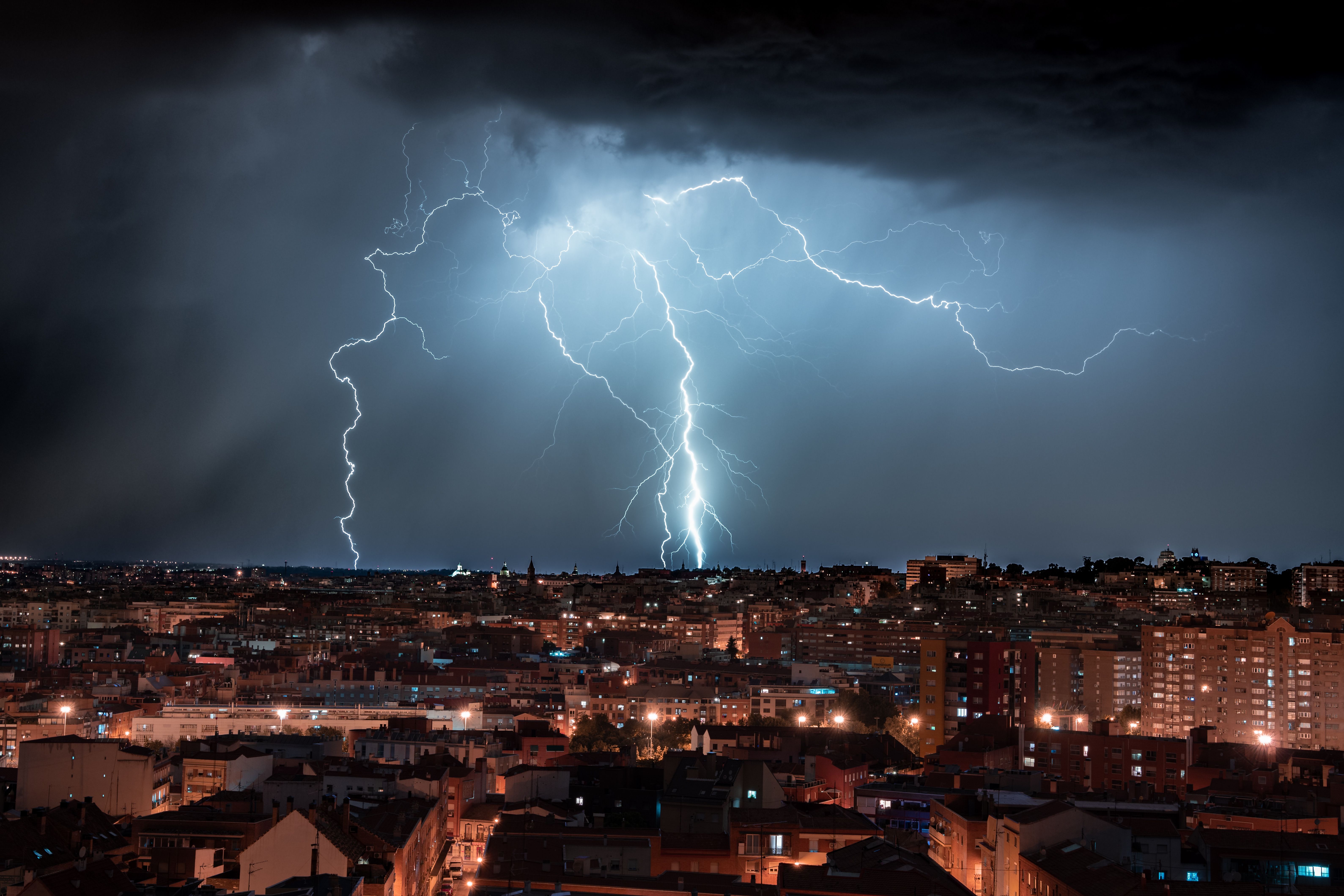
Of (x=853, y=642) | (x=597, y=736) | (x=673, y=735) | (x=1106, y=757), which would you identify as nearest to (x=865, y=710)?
(x=673, y=735)

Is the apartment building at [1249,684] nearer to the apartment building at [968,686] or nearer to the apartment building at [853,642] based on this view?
the apartment building at [968,686]

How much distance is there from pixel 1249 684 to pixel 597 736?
14.7 meters

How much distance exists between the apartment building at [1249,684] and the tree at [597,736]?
11973mm

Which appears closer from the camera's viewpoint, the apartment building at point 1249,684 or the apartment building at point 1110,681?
the apartment building at point 1249,684

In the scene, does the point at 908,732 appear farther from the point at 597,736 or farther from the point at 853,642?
the point at 853,642

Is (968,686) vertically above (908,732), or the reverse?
(968,686)

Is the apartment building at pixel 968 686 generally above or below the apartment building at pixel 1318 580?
below

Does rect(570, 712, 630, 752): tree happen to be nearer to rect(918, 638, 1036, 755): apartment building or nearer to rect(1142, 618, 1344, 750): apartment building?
rect(918, 638, 1036, 755): apartment building

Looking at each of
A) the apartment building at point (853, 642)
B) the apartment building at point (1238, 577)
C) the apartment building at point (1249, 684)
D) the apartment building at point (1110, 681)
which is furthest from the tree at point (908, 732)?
the apartment building at point (1238, 577)

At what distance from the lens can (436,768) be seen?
61.8 ft

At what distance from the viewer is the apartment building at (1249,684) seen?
32.0 meters

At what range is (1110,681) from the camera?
3778 centimetres

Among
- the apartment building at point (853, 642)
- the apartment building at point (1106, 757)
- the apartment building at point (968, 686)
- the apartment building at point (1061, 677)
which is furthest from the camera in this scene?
the apartment building at point (853, 642)

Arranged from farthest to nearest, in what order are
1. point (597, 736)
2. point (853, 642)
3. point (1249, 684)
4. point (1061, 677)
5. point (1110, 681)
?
point (853, 642) < point (1061, 677) < point (1110, 681) < point (1249, 684) < point (597, 736)
